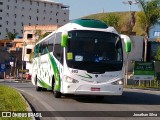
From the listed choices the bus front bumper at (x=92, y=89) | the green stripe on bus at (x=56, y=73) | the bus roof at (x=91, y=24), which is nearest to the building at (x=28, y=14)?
the green stripe on bus at (x=56, y=73)

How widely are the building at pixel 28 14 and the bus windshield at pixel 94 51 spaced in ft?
442

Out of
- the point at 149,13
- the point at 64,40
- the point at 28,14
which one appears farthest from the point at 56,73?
the point at 28,14

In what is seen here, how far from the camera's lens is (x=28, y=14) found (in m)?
156

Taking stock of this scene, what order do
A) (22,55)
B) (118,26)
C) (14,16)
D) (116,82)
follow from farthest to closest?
(14,16)
(22,55)
(118,26)
(116,82)

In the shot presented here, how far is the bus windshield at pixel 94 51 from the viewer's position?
17766mm

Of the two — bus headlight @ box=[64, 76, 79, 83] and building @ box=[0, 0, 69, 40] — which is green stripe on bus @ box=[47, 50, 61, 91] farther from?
building @ box=[0, 0, 69, 40]

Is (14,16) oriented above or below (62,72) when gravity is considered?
above

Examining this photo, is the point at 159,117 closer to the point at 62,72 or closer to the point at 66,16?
the point at 62,72

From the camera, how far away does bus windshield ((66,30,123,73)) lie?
17.8m

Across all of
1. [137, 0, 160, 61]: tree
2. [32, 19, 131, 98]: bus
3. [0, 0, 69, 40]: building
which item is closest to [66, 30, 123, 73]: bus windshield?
[32, 19, 131, 98]: bus

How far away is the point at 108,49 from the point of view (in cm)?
1806

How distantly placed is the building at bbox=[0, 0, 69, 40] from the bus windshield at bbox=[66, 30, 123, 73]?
135 metres

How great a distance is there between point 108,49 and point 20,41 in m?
98.5

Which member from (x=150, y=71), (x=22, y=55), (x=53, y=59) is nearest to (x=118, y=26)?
(x=150, y=71)
